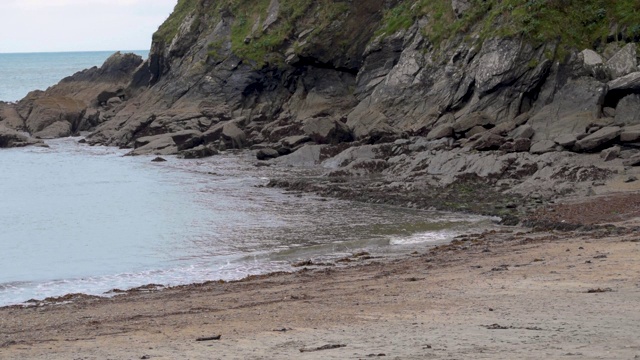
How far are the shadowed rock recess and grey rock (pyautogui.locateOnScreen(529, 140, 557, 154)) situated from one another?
0.06 metres

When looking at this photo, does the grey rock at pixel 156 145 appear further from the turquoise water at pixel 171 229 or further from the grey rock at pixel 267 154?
the turquoise water at pixel 171 229

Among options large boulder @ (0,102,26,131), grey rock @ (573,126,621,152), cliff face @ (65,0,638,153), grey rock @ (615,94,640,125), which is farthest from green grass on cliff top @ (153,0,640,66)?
large boulder @ (0,102,26,131)

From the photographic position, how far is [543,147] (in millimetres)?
30344

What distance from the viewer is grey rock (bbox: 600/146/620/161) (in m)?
28.2

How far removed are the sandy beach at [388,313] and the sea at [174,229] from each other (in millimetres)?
2350

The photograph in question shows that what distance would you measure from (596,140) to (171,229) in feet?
47.4

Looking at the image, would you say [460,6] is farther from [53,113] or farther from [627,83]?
[53,113]

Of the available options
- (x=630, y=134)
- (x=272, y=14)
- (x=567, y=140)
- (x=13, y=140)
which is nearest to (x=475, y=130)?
(x=567, y=140)

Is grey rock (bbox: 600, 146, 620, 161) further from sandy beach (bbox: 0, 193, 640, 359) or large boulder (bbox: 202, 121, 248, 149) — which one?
large boulder (bbox: 202, 121, 248, 149)

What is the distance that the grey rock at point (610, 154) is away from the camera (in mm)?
28156

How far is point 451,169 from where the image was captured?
31.0 m

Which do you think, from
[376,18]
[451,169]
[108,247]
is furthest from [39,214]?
[376,18]

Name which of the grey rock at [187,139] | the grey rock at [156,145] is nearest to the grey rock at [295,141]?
the grey rock at [187,139]

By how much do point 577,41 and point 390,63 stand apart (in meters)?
12.3
